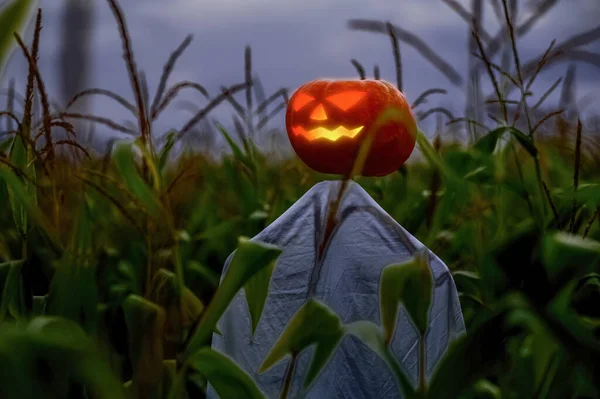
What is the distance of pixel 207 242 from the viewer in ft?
4.31

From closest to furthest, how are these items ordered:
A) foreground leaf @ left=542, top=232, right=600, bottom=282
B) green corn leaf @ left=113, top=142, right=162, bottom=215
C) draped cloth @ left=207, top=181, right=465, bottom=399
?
foreground leaf @ left=542, top=232, right=600, bottom=282, green corn leaf @ left=113, top=142, right=162, bottom=215, draped cloth @ left=207, top=181, right=465, bottom=399

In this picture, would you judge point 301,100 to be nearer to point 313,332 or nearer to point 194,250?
point 313,332

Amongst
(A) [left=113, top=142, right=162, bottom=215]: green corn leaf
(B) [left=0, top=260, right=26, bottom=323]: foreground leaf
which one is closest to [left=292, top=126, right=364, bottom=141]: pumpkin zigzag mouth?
(A) [left=113, top=142, right=162, bottom=215]: green corn leaf

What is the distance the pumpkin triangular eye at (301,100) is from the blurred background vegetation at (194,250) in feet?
0.27

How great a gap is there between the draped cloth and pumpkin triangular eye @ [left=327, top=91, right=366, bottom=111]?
9 centimetres

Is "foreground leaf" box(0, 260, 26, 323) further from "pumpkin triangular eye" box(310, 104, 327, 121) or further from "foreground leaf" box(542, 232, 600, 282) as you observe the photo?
"foreground leaf" box(542, 232, 600, 282)

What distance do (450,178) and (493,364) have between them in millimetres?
467

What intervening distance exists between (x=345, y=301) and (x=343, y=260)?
0.14ft

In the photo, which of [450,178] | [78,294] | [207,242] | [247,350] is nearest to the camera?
[78,294]

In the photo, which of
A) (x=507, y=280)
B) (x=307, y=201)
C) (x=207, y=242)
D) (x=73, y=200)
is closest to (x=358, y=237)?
(x=307, y=201)

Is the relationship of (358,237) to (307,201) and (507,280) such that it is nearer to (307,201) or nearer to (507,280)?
(307,201)

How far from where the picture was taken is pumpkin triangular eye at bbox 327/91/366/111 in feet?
2.58

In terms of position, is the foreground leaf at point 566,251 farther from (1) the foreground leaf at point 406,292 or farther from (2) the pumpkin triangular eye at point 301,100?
(2) the pumpkin triangular eye at point 301,100

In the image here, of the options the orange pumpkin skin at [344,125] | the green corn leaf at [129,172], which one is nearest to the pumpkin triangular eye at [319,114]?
the orange pumpkin skin at [344,125]
